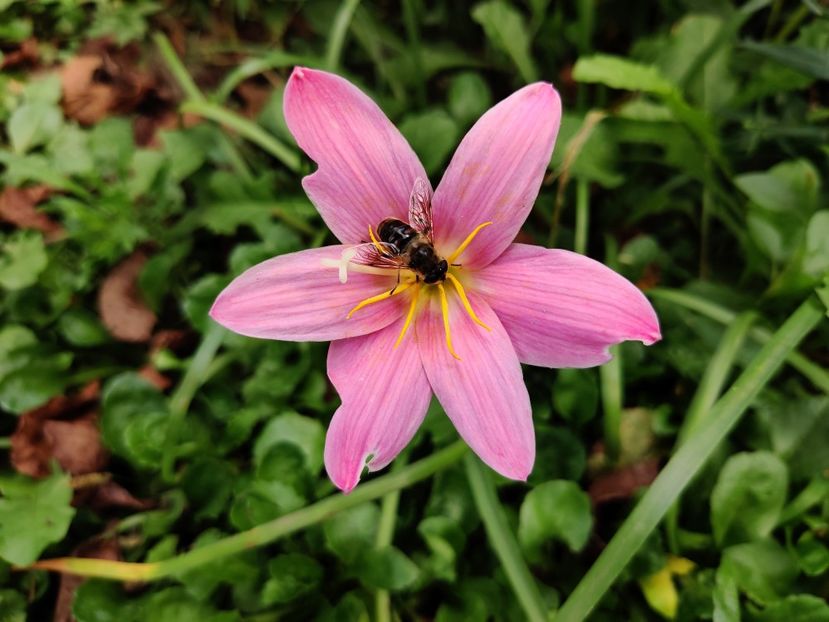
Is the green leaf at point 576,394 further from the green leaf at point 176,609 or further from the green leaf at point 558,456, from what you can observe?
the green leaf at point 176,609

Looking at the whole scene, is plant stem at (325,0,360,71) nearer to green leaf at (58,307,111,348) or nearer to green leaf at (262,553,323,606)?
green leaf at (58,307,111,348)

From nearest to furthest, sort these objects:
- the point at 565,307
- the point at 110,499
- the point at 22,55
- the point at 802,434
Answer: the point at 565,307, the point at 802,434, the point at 110,499, the point at 22,55

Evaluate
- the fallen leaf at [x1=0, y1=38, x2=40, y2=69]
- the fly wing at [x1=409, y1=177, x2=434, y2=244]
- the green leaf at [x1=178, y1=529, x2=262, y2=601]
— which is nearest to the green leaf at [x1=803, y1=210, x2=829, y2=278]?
the fly wing at [x1=409, y1=177, x2=434, y2=244]

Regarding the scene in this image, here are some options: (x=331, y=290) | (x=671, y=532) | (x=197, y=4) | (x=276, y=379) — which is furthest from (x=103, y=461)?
(x=197, y=4)

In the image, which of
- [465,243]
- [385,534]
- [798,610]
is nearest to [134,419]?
[385,534]

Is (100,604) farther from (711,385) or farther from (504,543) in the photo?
(711,385)

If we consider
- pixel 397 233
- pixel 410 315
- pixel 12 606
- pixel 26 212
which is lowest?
pixel 12 606

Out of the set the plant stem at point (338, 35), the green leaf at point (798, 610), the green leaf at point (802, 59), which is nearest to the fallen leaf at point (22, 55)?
the plant stem at point (338, 35)

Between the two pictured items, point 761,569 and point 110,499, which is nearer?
point 761,569
